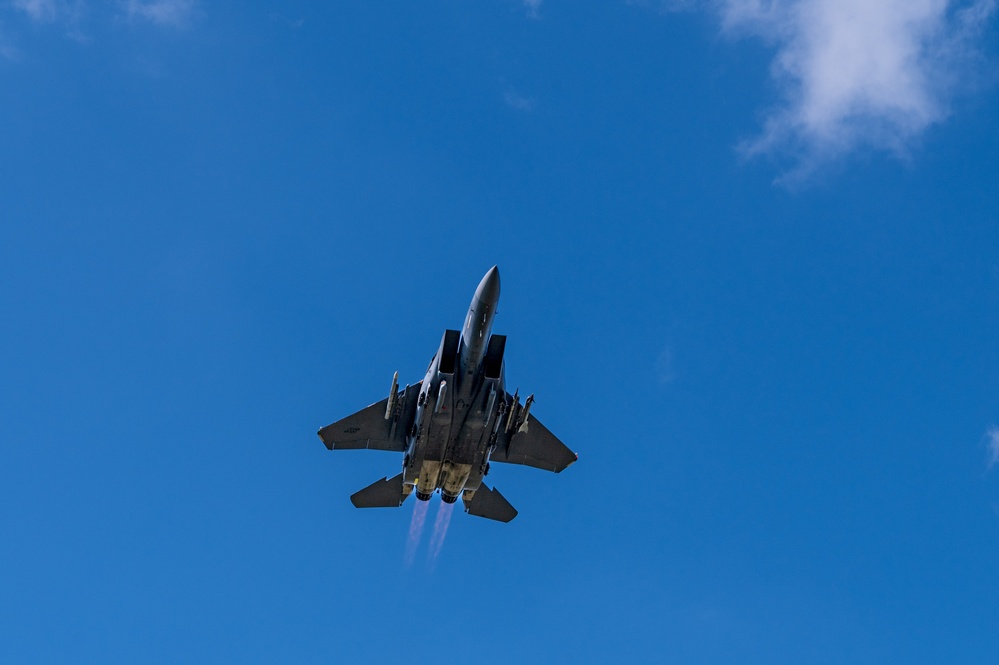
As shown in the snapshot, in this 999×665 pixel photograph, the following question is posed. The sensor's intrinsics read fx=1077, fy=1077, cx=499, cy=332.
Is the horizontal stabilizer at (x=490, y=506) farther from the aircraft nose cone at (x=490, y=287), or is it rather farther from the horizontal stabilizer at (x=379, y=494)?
the aircraft nose cone at (x=490, y=287)

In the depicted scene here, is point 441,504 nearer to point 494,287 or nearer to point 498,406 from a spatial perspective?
point 498,406

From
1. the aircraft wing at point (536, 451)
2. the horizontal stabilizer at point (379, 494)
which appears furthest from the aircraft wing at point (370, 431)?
the aircraft wing at point (536, 451)

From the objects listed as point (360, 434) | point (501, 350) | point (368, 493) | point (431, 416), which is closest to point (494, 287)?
point (501, 350)

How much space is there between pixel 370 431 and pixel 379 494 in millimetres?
4185

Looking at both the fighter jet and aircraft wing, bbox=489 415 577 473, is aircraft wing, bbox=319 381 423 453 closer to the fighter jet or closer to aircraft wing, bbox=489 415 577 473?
the fighter jet

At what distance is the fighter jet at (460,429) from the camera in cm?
4025

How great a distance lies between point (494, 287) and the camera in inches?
1507

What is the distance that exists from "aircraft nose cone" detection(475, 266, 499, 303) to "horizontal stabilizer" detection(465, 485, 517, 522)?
1295cm

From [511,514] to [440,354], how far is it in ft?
38.5

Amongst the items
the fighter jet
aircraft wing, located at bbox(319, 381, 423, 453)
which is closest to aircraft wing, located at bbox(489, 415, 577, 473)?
the fighter jet

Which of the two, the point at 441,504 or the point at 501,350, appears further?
the point at 441,504

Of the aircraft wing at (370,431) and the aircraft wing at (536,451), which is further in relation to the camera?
the aircraft wing at (536,451)

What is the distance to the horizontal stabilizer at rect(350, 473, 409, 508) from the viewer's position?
47812 millimetres

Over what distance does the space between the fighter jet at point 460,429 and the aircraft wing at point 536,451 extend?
0.04 metres
